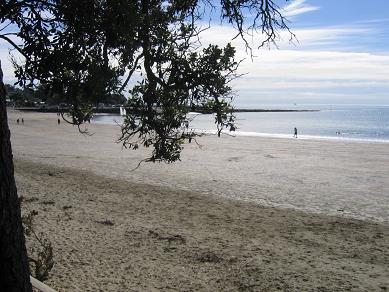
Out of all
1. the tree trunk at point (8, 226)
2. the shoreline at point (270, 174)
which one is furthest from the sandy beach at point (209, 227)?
the tree trunk at point (8, 226)

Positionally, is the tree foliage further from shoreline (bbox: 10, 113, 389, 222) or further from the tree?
shoreline (bbox: 10, 113, 389, 222)

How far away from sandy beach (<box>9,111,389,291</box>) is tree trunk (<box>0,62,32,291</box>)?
2620 mm

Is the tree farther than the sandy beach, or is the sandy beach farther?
the sandy beach

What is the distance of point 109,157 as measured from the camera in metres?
27.6

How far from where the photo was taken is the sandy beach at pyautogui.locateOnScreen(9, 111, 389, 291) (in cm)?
777

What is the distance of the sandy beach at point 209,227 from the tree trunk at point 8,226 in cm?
262

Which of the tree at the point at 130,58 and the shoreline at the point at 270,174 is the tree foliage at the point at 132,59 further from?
the shoreline at the point at 270,174

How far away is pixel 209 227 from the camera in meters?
11.3

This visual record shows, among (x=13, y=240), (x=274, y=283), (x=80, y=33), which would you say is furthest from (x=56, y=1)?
(x=274, y=283)

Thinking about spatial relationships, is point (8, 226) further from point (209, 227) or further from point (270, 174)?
point (270, 174)

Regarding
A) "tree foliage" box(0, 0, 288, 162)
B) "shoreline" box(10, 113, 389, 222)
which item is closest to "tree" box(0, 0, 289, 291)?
"tree foliage" box(0, 0, 288, 162)

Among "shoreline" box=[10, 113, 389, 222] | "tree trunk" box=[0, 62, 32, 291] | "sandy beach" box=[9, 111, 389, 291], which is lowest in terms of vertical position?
"shoreline" box=[10, 113, 389, 222]

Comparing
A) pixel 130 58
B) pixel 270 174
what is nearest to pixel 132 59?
pixel 130 58

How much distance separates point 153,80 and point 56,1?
1.31m
